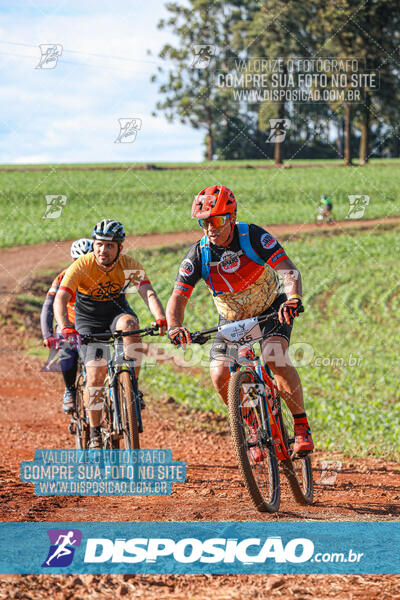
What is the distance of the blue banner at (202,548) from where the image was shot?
13.8 feet

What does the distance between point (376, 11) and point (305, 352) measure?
122ft

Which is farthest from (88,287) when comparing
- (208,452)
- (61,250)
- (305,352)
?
(61,250)

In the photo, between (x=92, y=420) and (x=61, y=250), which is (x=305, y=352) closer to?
(x=92, y=420)

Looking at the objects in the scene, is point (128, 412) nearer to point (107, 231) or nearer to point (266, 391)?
point (266, 391)

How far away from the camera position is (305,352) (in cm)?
1608

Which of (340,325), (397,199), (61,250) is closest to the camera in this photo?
(340,325)

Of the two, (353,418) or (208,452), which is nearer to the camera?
(208,452)

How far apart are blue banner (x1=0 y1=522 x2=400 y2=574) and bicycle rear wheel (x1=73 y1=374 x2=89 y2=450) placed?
8.18ft

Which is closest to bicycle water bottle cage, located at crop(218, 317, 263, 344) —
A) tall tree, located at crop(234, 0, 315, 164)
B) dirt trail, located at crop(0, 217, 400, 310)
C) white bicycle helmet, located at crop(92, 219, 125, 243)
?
white bicycle helmet, located at crop(92, 219, 125, 243)

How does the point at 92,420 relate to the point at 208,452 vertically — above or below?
above

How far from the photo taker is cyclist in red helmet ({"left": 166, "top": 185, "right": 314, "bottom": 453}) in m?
5.55

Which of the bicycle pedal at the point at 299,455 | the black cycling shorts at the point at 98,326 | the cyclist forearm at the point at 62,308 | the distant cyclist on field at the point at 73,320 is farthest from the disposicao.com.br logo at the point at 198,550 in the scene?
the distant cyclist on field at the point at 73,320

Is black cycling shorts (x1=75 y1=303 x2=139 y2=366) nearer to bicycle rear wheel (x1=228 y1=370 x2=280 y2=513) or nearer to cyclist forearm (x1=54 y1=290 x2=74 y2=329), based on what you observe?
cyclist forearm (x1=54 y1=290 x2=74 y2=329)

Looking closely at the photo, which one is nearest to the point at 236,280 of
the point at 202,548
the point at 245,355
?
Answer: the point at 245,355
